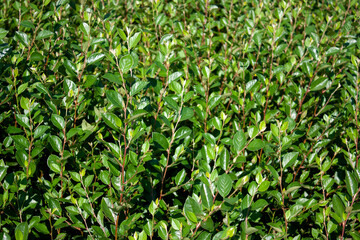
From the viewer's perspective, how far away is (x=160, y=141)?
1401 millimetres

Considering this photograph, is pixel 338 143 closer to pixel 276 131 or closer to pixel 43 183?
pixel 276 131

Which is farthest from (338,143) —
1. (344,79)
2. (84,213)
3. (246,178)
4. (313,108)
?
(84,213)

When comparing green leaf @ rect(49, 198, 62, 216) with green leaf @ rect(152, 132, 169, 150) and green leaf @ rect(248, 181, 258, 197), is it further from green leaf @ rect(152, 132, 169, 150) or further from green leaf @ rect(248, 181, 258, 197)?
green leaf @ rect(248, 181, 258, 197)

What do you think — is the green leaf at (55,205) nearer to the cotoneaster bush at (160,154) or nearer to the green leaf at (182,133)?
the cotoneaster bush at (160,154)

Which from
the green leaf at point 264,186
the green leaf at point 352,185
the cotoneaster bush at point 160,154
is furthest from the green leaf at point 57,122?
the green leaf at point 352,185

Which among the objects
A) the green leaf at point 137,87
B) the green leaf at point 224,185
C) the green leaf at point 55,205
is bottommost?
the green leaf at point 55,205

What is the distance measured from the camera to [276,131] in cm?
151

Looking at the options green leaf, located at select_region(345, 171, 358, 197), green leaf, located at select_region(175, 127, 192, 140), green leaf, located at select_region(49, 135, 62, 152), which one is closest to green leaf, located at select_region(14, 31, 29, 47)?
green leaf, located at select_region(49, 135, 62, 152)

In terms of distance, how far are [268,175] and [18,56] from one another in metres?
1.57

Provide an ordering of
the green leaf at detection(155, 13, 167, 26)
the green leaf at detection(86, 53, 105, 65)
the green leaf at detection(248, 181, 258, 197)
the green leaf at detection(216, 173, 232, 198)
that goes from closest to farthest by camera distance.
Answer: the green leaf at detection(216, 173, 232, 198) < the green leaf at detection(248, 181, 258, 197) < the green leaf at detection(86, 53, 105, 65) < the green leaf at detection(155, 13, 167, 26)

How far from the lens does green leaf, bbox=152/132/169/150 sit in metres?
1.39

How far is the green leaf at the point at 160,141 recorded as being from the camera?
139 centimetres

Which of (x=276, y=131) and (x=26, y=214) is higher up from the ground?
(x=276, y=131)

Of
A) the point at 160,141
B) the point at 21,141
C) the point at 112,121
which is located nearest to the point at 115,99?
the point at 112,121
